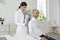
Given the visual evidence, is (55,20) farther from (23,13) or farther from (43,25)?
(23,13)

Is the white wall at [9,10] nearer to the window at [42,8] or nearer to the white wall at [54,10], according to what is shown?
the window at [42,8]

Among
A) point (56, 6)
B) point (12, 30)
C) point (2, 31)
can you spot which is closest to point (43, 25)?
point (56, 6)

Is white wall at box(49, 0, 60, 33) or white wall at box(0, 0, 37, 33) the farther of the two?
white wall at box(49, 0, 60, 33)

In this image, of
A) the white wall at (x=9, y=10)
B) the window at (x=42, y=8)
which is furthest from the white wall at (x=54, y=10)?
the white wall at (x=9, y=10)

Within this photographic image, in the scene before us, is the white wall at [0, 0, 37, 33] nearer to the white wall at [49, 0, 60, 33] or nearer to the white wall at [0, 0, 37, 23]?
the white wall at [0, 0, 37, 23]

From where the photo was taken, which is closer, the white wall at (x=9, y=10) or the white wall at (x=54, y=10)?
the white wall at (x=9, y=10)

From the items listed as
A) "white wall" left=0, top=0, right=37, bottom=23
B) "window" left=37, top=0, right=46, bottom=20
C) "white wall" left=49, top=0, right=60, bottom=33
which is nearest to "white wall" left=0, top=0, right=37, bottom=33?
"white wall" left=0, top=0, right=37, bottom=23

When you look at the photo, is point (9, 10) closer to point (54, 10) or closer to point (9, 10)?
point (9, 10)

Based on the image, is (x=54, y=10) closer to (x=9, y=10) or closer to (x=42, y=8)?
(x=42, y=8)

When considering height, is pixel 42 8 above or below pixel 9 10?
above

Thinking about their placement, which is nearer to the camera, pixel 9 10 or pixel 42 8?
pixel 9 10

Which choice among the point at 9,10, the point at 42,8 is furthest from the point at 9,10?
the point at 42,8

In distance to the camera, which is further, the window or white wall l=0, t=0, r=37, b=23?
the window

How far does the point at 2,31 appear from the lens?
4996 mm
